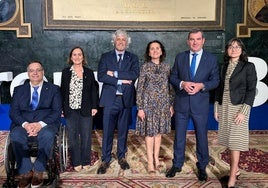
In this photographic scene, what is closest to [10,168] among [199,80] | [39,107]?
[39,107]

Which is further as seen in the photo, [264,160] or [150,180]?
[264,160]

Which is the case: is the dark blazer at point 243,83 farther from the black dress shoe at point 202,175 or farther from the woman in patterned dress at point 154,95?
the black dress shoe at point 202,175

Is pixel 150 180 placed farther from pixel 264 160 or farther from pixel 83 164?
pixel 264 160

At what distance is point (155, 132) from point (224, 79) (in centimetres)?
94

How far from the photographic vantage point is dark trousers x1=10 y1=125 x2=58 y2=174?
126 inches

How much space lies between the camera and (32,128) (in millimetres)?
3348

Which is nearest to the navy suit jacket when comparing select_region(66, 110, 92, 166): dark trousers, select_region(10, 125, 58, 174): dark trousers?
select_region(66, 110, 92, 166): dark trousers

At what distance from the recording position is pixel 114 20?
228 inches

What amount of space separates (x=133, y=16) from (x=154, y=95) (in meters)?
2.67

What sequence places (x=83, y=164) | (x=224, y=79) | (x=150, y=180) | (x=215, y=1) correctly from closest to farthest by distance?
(x=224, y=79) → (x=150, y=180) → (x=83, y=164) → (x=215, y=1)

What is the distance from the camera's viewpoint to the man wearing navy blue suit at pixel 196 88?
3363 mm

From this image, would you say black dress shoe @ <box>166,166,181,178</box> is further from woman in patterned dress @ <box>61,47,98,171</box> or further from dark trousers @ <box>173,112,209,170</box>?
woman in patterned dress @ <box>61,47,98,171</box>

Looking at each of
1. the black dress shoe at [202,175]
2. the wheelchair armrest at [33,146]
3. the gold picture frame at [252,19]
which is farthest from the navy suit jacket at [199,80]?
the gold picture frame at [252,19]

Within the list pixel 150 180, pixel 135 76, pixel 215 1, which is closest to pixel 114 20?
pixel 215 1
